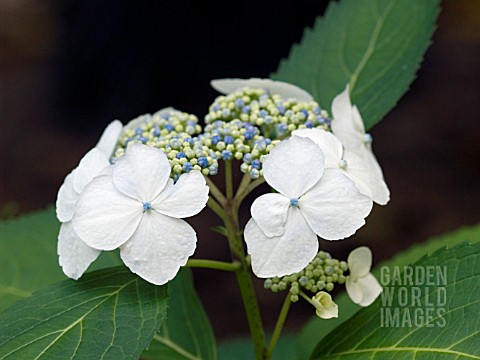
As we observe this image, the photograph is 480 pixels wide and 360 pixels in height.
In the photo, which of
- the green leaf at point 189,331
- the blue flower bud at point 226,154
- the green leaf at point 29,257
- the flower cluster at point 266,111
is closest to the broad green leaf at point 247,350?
the green leaf at point 189,331

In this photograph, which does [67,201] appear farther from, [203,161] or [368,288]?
[368,288]

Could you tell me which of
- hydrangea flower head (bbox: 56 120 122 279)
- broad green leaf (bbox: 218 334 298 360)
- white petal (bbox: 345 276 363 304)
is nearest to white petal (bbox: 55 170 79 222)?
hydrangea flower head (bbox: 56 120 122 279)

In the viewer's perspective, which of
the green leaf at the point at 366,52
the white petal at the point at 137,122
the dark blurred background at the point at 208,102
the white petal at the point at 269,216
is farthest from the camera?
the dark blurred background at the point at 208,102

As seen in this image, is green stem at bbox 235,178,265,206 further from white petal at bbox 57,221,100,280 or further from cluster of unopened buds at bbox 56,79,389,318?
white petal at bbox 57,221,100,280

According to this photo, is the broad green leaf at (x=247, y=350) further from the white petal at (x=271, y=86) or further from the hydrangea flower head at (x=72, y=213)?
the hydrangea flower head at (x=72, y=213)

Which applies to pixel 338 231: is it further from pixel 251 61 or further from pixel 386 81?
pixel 251 61

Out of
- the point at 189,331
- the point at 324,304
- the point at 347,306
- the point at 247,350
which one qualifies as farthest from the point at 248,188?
the point at 247,350
